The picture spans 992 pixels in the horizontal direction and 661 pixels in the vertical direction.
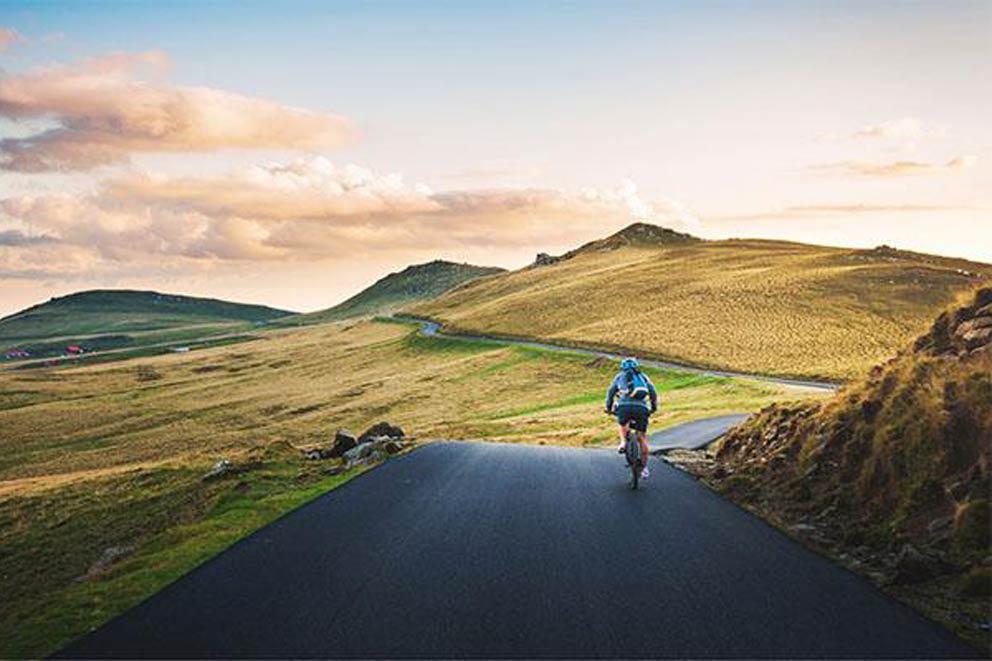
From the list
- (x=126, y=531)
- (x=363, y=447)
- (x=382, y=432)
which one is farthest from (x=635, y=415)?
(x=126, y=531)

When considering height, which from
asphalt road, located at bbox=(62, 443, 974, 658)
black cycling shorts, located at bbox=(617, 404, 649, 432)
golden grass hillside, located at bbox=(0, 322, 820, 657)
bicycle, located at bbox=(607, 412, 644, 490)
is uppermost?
black cycling shorts, located at bbox=(617, 404, 649, 432)

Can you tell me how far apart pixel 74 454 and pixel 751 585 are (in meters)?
63.8

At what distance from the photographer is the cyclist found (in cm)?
1809

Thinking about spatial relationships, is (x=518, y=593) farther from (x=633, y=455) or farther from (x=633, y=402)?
(x=633, y=402)

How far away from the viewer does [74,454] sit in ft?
204

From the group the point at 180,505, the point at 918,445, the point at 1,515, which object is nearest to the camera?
the point at 918,445

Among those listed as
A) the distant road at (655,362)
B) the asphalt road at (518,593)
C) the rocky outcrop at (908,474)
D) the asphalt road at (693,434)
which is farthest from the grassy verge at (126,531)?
the distant road at (655,362)

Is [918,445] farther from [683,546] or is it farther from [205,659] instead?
[205,659]

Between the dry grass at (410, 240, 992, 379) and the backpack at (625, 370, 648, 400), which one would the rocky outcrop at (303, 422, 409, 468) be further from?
the dry grass at (410, 240, 992, 379)

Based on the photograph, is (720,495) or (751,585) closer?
(751,585)

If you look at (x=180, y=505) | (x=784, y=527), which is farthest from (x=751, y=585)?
(x=180, y=505)

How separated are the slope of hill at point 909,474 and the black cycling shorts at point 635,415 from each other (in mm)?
2318

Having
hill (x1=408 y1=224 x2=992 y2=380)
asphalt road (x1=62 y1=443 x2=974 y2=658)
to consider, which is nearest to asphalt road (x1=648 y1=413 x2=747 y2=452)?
asphalt road (x1=62 y1=443 x2=974 y2=658)

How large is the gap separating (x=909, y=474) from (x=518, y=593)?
7392 mm
